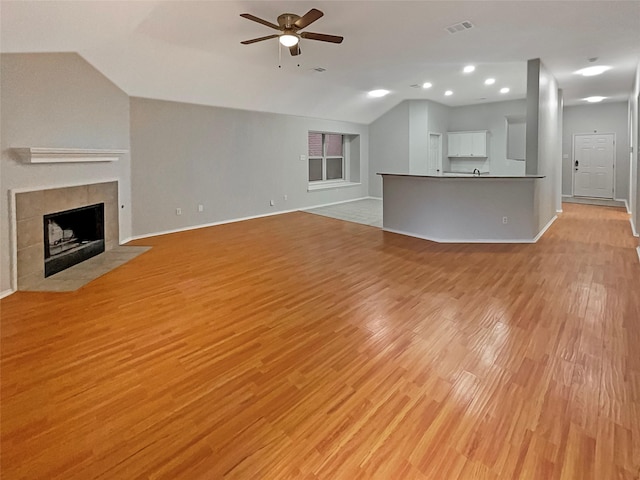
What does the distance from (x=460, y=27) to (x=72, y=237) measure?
5895 mm

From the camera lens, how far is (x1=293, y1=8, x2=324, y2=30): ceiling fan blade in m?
3.44

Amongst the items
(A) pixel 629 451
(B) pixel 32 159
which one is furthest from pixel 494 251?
(B) pixel 32 159

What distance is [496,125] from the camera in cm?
1024

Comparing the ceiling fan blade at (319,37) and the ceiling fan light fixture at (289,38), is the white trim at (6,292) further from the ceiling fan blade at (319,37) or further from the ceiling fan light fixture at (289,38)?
the ceiling fan blade at (319,37)

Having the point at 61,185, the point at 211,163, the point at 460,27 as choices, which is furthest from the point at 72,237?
the point at 460,27

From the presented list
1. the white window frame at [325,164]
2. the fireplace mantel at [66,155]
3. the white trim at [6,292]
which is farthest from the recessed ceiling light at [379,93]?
the white trim at [6,292]

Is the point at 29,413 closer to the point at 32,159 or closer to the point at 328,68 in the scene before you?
the point at 32,159

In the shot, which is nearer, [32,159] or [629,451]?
[629,451]

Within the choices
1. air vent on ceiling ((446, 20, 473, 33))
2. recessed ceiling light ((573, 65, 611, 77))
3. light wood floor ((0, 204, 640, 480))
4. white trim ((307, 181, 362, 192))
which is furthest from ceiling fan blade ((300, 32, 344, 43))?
white trim ((307, 181, 362, 192))

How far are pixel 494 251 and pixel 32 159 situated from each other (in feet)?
19.4

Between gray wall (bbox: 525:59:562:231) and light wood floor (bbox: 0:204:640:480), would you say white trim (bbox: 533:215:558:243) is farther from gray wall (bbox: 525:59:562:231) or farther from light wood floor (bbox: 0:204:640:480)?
light wood floor (bbox: 0:204:640:480)

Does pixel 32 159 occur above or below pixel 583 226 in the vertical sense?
above

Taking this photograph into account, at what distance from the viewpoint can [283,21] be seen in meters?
3.99

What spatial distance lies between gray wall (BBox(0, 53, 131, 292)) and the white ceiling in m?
0.21
